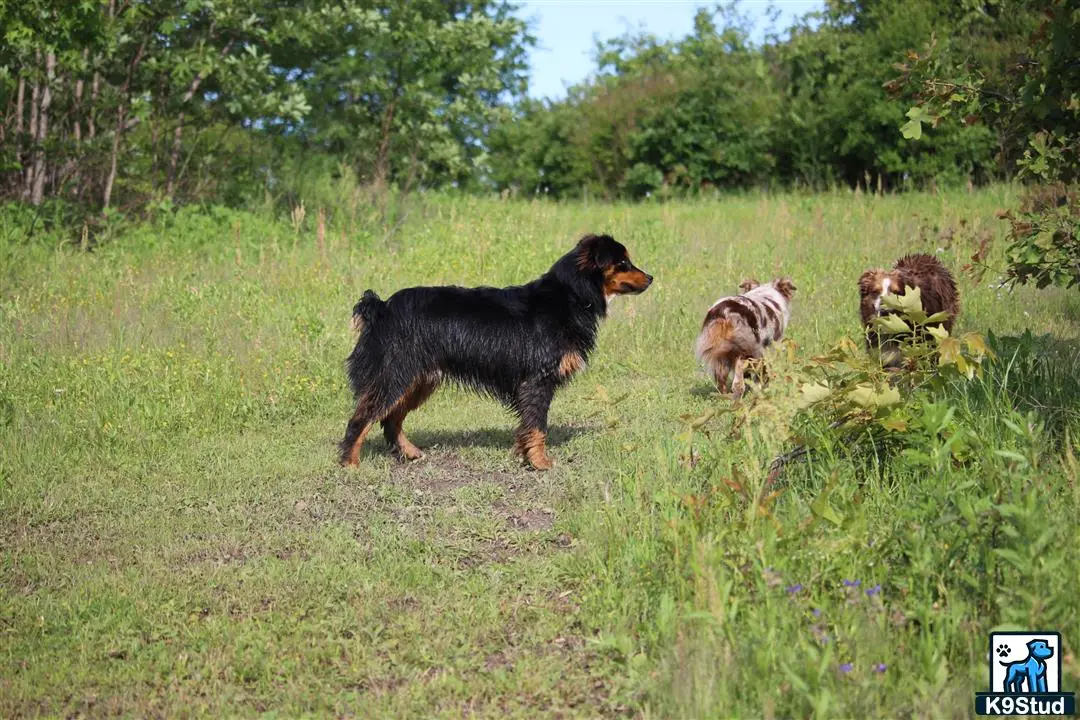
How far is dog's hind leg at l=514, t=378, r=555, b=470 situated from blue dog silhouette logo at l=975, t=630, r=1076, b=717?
3.61 meters

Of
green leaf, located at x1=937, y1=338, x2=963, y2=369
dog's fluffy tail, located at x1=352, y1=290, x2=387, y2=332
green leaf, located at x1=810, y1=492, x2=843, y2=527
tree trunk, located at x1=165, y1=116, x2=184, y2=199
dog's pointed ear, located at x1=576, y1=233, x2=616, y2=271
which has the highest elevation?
tree trunk, located at x1=165, y1=116, x2=184, y2=199

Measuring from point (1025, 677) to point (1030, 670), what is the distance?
3 cm

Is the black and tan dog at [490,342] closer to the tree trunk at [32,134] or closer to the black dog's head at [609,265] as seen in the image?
the black dog's head at [609,265]

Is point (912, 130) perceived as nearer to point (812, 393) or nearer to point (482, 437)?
point (812, 393)

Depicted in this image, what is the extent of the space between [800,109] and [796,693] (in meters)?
19.9

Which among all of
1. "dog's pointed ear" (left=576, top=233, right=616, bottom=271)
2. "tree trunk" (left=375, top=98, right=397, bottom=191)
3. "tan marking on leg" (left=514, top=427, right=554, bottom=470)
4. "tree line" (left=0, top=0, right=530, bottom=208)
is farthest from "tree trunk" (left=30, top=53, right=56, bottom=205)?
"tan marking on leg" (left=514, top=427, right=554, bottom=470)

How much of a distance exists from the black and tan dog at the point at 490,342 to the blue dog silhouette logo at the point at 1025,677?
11.9 feet

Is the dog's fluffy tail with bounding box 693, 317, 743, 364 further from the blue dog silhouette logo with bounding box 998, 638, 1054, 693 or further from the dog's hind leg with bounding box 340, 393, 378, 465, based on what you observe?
the blue dog silhouette logo with bounding box 998, 638, 1054, 693

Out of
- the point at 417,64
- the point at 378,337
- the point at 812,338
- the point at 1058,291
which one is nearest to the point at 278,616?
the point at 378,337

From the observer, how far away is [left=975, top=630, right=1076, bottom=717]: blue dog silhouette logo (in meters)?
3.45

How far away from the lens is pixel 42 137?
13664mm

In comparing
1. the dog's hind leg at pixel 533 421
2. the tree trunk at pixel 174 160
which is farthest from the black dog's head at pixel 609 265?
the tree trunk at pixel 174 160

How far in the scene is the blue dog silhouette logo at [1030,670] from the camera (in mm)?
3488

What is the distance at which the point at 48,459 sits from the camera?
7.05 meters
